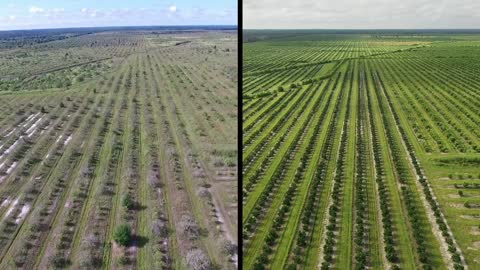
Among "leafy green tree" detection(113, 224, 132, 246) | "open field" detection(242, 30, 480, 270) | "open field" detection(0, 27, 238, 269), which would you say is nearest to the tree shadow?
"open field" detection(0, 27, 238, 269)

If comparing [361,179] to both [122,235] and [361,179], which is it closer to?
[361,179]

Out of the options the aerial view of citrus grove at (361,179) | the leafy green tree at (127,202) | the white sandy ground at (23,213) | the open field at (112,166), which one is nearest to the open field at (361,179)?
the aerial view of citrus grove at (361,179)

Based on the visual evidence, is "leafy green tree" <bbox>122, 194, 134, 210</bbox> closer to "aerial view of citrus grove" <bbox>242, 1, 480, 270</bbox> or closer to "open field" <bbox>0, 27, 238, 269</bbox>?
"open field" <bbox>0, 27, 238, 269</bbox>

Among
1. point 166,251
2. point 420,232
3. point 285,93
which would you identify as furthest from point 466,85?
point 166,251

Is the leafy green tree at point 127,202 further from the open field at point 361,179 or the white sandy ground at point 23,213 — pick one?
the open field at point 361,179

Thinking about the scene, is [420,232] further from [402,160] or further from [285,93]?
[285,93]
